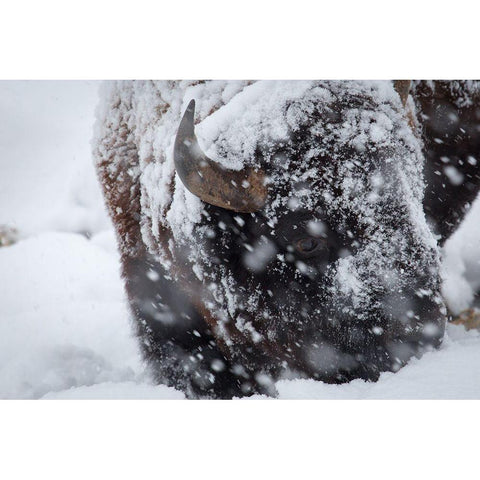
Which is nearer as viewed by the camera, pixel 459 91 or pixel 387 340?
pixel 387 340

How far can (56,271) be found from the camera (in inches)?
95.7

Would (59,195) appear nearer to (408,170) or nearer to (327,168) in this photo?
(327,168)

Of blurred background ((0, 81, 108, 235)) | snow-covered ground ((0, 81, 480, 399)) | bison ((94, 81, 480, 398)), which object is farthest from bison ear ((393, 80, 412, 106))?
blurred background ((0, 81, 108, 235))

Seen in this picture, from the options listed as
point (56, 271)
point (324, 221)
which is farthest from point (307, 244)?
point (56, 271)

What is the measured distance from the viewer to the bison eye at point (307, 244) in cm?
206

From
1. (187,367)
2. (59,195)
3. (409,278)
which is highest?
(409,278)

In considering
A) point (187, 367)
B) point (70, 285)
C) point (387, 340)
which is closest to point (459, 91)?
point (387, 340)

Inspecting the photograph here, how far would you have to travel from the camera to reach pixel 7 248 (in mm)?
2410

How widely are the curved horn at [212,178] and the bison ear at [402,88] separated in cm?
75

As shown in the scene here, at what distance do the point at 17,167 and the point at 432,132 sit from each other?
2031 mm

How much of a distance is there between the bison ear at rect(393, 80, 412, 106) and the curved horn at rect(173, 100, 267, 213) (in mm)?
748

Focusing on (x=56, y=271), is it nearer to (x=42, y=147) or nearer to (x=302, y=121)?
(x=42, y=147)

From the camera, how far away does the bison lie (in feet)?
6.57

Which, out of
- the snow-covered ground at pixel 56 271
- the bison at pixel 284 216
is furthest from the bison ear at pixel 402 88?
the snow-covered ground at pixel 56 271
